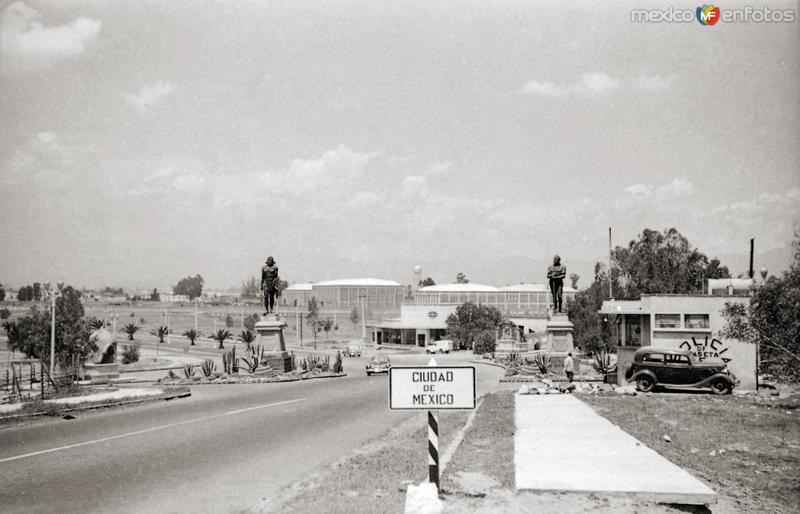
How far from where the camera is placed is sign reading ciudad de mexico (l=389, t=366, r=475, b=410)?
7456mm

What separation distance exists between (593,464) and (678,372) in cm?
1173

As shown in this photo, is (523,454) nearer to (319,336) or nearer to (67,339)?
(67,339)

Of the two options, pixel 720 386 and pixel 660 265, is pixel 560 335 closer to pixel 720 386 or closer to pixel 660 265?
pixel 720 386

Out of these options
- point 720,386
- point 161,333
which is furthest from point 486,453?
point 161,333

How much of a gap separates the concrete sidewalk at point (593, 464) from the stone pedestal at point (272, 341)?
1517cm

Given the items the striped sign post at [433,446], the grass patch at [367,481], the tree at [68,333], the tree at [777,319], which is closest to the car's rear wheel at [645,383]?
the tree at [777,319]

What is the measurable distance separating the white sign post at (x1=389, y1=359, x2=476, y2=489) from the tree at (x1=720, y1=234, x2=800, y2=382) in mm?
12814

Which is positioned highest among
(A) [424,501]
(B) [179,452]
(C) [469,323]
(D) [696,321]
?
(D) [696,321]

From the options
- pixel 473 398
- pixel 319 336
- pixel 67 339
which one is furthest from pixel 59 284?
pixel 319 336

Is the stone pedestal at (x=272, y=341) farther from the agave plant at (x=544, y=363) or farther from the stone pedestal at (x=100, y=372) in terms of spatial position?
the agave plant at (x=544, y=363)

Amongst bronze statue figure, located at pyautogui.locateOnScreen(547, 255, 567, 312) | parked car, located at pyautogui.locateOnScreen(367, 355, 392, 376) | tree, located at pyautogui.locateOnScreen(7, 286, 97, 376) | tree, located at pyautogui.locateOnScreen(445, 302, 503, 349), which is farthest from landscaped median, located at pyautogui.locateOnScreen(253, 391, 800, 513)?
tree, located at pyautogui.locateOnScreen(445, 302, 503, 349)

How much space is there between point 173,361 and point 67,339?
17145 millimetres

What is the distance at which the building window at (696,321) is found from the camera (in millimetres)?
21328

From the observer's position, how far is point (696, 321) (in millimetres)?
21500
